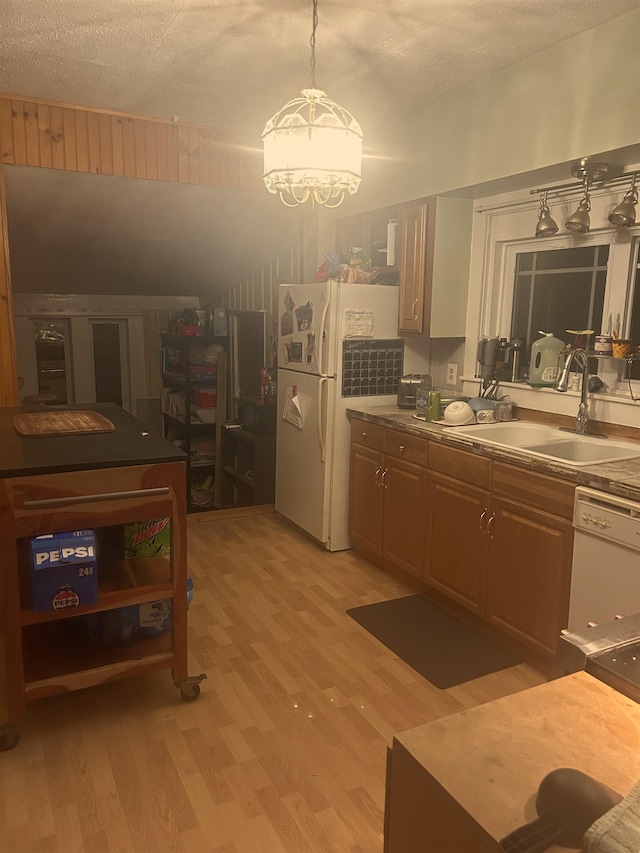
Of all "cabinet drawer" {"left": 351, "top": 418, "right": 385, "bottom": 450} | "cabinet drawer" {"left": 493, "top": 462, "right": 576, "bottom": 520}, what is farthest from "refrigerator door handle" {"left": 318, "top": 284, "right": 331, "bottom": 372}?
"cabinet drawer" {"left": 493, "top": 462, "right": 576, "bottom": 520}

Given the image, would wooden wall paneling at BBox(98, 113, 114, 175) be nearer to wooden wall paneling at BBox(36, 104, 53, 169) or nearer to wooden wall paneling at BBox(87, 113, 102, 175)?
wooden wall paneling at BBox(87, 113, 102, 175)

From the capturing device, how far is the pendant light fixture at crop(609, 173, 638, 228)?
264cm

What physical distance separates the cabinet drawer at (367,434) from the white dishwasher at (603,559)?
51.9 inches

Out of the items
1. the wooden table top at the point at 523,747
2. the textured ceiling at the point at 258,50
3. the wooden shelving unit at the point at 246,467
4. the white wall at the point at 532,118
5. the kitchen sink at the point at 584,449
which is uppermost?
the textured ceiling at the point at 258,50

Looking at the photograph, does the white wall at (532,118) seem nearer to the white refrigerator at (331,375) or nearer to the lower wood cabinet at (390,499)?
the white refrigerator at (331,375)

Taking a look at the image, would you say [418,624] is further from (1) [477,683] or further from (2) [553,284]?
(2) [553,284]

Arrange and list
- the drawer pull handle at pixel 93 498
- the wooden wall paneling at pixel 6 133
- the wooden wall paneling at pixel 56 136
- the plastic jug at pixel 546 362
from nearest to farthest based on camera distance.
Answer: the drawer pull handle at pixel 93 498
the plastic jug at pixel 546 362
the wooden wall paneling at pixel 6 133
the wooden wall paneling at pixel 56 136

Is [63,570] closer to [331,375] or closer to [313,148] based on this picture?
[313,148]

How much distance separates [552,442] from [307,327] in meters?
1.59

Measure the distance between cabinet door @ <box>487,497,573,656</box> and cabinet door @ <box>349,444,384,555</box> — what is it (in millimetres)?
892

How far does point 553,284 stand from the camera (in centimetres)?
329

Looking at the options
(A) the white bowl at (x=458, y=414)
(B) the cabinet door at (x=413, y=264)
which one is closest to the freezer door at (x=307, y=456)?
(B) the cabinet door at (x=413, y=264)

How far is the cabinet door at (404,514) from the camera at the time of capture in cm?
319

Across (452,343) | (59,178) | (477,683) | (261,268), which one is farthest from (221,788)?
(261,268)
